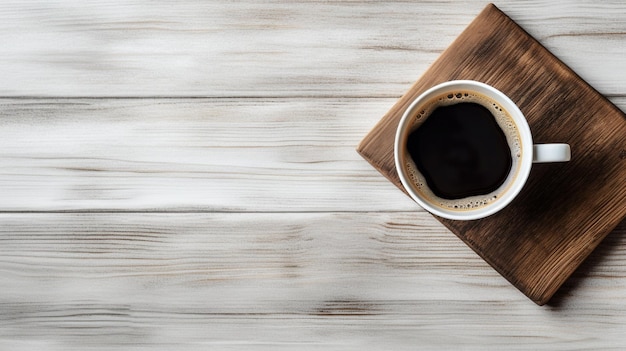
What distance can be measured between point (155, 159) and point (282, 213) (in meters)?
0.16

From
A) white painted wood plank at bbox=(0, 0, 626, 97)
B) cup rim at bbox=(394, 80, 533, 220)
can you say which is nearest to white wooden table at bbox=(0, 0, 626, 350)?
white painted wood plank at bbox=(0, 0, 626, 97)

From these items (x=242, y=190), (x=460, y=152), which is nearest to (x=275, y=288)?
(x=242, y=190)

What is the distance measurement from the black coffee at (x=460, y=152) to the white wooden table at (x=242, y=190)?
0.28 feet

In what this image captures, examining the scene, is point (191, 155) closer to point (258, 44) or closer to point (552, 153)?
point (258, 44)

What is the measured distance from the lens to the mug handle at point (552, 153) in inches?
21.2

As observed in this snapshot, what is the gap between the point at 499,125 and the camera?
1.91 ft

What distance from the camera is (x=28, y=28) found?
69cm

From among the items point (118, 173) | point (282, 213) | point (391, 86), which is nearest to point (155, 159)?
point (118, 173)

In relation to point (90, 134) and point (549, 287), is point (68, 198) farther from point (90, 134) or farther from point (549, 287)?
point (549, 287)

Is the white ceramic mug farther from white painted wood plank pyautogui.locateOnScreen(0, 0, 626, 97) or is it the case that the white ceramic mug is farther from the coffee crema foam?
white painted wood plank pyautogui.locateOnScreen(0, 0, 626, 97)

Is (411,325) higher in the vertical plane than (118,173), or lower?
lower

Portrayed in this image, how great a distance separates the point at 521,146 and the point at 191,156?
0.37 meters

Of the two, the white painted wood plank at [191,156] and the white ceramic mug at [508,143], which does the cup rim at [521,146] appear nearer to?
the white ceramic mug at [508,143]

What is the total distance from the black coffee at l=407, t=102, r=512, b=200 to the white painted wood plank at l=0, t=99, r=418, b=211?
3.4 inches
